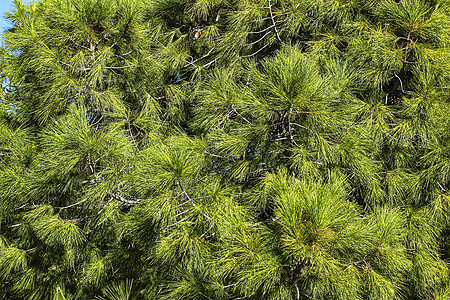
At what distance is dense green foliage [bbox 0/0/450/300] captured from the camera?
4.17ft

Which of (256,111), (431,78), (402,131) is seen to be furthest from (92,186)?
(431,78)

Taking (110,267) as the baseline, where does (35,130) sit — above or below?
above

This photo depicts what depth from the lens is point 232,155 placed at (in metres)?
1.60

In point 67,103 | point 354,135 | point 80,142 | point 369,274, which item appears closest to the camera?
point 369,274

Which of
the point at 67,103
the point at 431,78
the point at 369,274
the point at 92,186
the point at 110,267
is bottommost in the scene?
the point at 110,267

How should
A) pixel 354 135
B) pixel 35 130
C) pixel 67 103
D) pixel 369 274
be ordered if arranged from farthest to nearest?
pixel 35 130 → pixel 67 103 → pixel 354 135 → pixel 369 274

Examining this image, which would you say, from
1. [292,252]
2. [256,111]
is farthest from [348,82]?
[292,252]

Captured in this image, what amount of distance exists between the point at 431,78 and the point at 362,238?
0.92 meters

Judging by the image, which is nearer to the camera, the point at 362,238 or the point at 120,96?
the point at 362,238

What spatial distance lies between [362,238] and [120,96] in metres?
1.45

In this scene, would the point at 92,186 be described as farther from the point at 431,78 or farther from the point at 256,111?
the point at 431,78

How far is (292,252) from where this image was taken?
3.54 ft

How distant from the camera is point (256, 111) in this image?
1392 mm

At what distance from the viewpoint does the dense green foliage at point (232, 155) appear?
1.27 meters
